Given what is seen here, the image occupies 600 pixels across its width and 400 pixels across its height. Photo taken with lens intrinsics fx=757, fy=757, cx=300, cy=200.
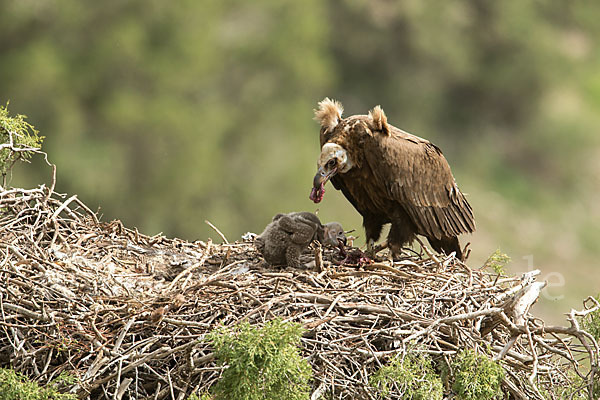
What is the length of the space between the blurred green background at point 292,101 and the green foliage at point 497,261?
3599mm

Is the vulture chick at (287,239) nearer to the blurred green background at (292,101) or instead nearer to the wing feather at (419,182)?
the wing feather at (419,182)

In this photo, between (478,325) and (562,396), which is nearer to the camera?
(478,325)

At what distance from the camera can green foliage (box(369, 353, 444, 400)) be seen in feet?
9.57

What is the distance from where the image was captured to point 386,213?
13.8ft

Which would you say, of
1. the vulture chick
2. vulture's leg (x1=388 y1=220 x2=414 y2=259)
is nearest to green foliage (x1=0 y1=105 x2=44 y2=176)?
the vulture chick

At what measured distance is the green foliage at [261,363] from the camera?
2.61 m

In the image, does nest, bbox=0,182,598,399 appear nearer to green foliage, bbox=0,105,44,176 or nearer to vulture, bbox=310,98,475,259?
green foliage, bbox=0,105,44,176

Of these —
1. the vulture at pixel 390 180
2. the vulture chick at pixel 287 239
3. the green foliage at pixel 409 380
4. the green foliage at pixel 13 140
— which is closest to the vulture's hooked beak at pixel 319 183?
the vulture at pixel 390 180

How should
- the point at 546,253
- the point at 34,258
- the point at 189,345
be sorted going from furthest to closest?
the point at 546,253 < the point at 34,258 < the point at 189,345

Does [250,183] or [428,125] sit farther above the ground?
[428,125]

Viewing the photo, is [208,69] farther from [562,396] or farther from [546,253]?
[562,396]

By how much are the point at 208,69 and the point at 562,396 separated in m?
10.8

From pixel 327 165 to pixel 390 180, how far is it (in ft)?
1.11

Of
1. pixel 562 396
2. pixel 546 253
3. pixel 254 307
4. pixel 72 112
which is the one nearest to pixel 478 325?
pixel 562 396
